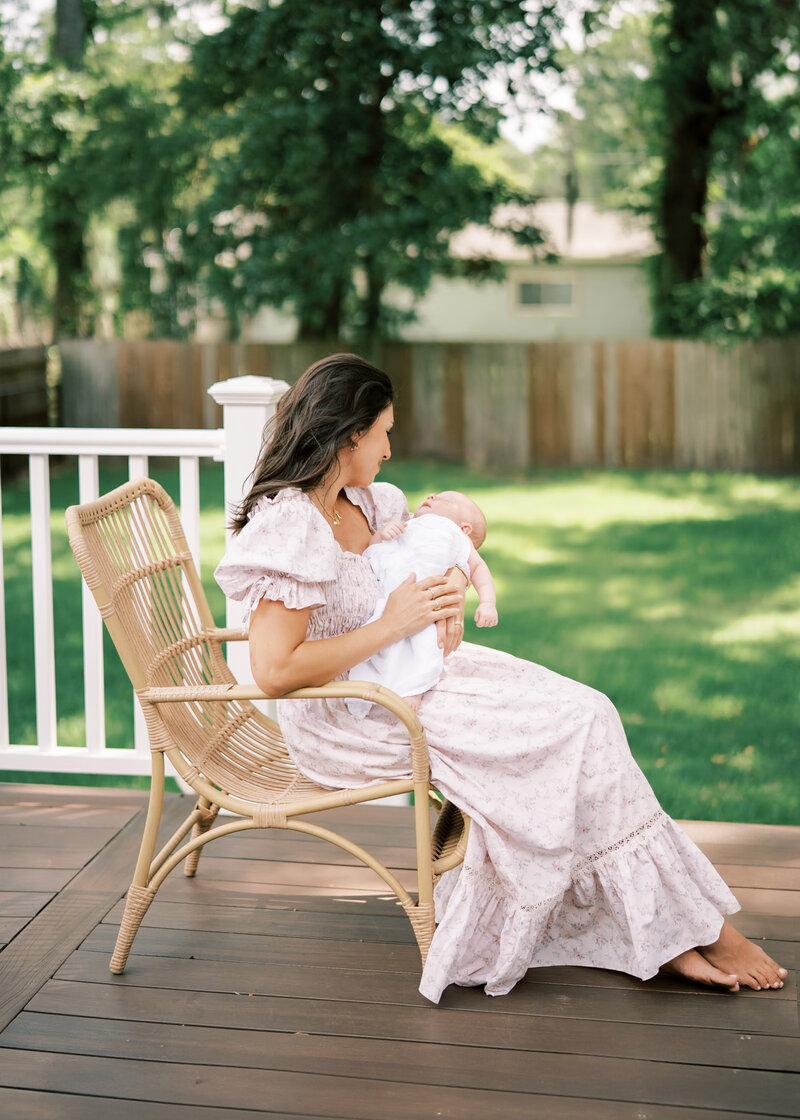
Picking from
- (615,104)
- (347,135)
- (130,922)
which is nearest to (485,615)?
(130,922)

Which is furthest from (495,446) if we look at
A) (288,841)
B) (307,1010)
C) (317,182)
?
(307,1010)

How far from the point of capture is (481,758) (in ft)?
7.45

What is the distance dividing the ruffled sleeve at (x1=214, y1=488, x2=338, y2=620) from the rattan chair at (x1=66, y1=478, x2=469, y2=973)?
0.18m

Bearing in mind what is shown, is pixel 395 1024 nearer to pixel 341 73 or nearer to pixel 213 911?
pixel 213 911

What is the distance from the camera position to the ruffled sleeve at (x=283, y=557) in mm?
2195

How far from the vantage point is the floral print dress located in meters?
2.23

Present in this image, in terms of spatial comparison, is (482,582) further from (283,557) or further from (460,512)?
(283,557)

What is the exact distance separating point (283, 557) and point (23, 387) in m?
9.61

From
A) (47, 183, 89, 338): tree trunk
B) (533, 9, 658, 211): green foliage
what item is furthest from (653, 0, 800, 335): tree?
(47, 183, 89, 338): tree trunk

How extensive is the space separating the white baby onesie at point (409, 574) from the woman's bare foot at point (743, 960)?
0.72 meters

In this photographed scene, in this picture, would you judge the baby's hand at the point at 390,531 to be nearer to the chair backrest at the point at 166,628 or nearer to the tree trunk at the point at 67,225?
the chair backrest at the point at 166,628

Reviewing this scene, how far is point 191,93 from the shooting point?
474 inches

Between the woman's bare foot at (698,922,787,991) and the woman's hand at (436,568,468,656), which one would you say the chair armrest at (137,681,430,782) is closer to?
the woman's hand at (436,568,468,656)

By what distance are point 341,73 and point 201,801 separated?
9912 mm
